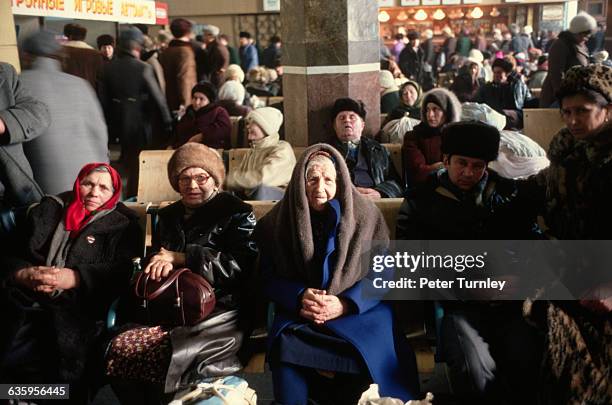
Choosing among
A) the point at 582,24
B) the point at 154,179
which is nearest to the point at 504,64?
the point at 582,24

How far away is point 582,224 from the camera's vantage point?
267 centimetres

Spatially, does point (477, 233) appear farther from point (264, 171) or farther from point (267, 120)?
point (267, 120)

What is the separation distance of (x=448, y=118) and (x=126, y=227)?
8.26ft

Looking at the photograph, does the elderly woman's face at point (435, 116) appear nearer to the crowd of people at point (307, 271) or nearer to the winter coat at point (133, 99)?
the crowd of people at point (307, 271)

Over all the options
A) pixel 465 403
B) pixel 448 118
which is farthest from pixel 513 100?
pixel 465 403

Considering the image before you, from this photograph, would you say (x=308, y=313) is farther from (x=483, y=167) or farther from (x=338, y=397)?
(x=483, y=167)

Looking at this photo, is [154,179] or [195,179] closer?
[195,179]

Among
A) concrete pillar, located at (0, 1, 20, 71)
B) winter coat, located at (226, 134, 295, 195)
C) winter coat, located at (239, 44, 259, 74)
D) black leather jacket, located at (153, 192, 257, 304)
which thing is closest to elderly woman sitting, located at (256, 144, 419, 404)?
black leather jacket, located at (153, 192, 257, 304)

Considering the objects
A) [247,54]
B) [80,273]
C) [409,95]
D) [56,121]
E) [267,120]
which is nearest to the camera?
[80,273]

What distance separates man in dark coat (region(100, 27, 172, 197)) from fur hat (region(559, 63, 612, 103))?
391 centimetres

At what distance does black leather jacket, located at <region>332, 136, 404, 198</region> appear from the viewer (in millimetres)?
4355

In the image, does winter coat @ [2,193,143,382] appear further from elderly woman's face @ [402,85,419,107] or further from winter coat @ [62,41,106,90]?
elderly woman's face @ [402,85,419,107]

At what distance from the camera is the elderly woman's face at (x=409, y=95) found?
6051 mm

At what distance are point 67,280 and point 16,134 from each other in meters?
0.86
